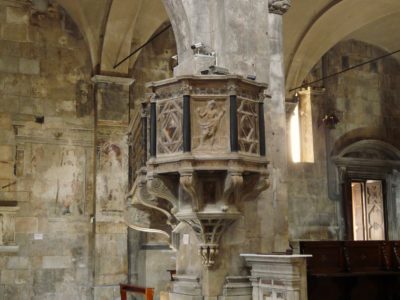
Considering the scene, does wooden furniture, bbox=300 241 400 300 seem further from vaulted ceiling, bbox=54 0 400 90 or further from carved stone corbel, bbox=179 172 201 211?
vaulted ceiling, bbox=54 0 400 90

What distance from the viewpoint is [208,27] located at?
23.7ft

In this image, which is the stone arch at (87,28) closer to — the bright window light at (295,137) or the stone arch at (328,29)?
the stone arch at (328,29)

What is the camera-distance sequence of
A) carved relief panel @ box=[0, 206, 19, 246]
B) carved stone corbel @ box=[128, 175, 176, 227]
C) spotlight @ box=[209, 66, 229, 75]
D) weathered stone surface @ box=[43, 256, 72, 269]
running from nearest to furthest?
spotlight @ box=[209, 66, 229, 75] < carved stone corbel @ box=[128, 175, 176, 227] < carved relief panel @ box=[0, 206, 19, 246] < weathered stone surface @ box=[43, 256, 72, 269]

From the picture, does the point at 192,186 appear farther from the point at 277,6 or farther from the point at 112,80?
the point at 112,80

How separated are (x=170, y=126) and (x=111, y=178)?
573 cm

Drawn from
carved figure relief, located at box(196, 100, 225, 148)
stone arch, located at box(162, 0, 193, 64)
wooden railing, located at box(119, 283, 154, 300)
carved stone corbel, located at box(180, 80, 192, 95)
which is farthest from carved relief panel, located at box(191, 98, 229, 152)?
wooden railing, located at box(119, 283, 154, 300)

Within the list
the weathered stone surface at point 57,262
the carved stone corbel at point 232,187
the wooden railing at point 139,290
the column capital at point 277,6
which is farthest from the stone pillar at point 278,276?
the weathered stone surface at point 57,262

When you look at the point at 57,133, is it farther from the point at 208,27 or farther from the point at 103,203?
the point at 208,27

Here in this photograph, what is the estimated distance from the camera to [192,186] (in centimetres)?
639

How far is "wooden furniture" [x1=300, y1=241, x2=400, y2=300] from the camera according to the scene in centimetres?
760

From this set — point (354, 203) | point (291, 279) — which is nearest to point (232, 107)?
point (291, 279)

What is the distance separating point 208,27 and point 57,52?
5887 millimetres

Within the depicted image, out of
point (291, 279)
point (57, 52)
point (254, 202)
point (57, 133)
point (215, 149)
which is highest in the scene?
point (57, 52)

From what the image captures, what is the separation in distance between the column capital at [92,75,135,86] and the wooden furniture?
242 inches
